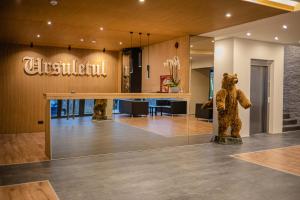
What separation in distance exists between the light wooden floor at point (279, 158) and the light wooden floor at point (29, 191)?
366 centimetres

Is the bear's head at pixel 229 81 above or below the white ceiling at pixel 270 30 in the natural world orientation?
below

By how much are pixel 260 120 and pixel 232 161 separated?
13.2 feet

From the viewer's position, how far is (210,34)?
7.69 metres

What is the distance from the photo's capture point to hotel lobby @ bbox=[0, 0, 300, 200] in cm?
444

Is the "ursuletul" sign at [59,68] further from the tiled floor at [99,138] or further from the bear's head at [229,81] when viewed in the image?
the bear's head at [229,81]

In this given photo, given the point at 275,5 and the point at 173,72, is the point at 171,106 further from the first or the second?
the point at 275,5

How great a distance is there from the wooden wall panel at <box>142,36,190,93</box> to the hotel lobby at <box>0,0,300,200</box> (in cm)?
3

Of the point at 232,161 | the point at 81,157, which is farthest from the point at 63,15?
the point at 232,161

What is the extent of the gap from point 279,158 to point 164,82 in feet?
11.4

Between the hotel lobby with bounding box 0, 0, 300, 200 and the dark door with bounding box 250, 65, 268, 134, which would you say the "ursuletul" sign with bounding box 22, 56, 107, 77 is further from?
the dark door with bounding box 250, 65, 268, 134

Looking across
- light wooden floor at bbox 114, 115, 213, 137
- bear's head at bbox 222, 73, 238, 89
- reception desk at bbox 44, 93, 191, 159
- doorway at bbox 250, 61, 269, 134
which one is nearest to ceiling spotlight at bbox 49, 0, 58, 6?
reception desk at bbox 44, 93, 191, 159

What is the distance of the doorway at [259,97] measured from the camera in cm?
873

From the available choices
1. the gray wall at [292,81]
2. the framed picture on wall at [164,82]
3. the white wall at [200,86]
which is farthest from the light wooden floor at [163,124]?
the white wall at [200,86]

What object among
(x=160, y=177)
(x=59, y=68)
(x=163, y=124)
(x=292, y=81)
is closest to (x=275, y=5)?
(x=160, y=177)
